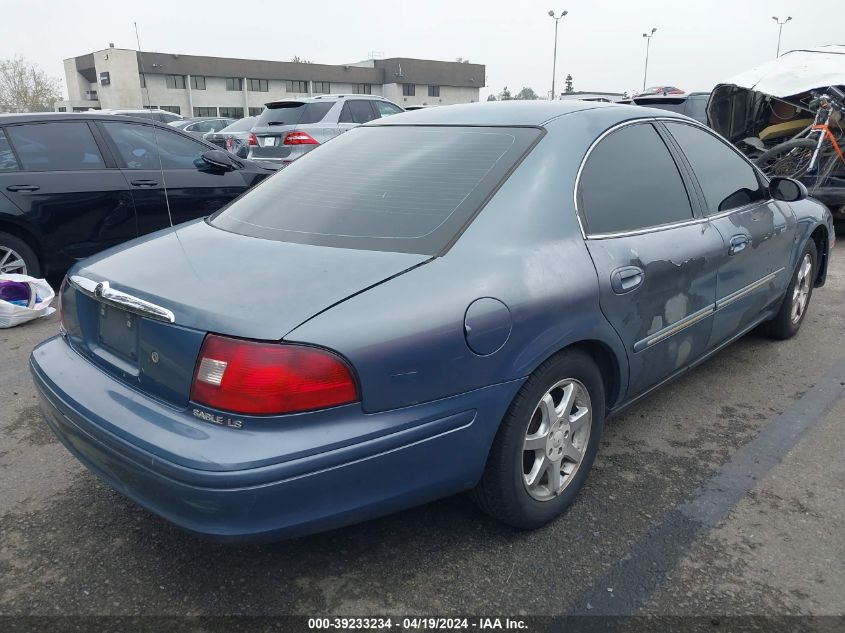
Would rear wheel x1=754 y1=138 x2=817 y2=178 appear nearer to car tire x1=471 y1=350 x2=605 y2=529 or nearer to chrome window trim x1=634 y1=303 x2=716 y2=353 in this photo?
chrome window trim x1=634 y1=303 x2=716 y2=353

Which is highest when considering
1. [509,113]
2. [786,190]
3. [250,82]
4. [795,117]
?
[250,82]

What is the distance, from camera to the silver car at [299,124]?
1041 centimetres

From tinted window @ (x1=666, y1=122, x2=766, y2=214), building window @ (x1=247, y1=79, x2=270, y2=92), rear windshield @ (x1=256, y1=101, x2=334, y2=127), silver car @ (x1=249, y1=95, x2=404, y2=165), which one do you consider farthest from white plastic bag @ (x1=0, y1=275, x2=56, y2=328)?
building window @ (x1=247, y1=79, x2=270, y2=92)

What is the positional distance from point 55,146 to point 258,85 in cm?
6080

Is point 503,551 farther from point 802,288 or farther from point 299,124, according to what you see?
point 299,124

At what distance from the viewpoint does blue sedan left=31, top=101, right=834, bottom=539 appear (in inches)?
76.6

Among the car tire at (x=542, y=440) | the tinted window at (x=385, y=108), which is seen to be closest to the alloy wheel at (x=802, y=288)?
the car tire at (x=542, y=440)

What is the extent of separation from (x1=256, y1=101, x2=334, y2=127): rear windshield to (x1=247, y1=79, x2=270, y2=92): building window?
180 ft

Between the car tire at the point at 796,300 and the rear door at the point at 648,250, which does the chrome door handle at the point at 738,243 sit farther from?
the car tire at the point at 796,300

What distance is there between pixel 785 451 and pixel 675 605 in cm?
138

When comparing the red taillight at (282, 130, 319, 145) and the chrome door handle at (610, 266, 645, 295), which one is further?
the red taillight at (282, 130, 319, 145)

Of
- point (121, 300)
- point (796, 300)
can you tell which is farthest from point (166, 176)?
point (796, 300)

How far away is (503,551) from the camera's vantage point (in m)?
2.49

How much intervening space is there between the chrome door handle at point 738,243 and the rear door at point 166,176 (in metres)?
4.18
